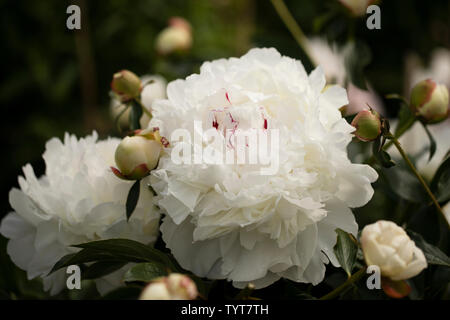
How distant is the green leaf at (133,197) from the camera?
0.31 m

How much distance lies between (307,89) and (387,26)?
0.70 metres

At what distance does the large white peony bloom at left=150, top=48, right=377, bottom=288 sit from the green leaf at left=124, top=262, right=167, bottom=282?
0.02 meters

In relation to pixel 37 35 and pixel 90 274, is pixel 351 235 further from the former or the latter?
pixel 37 35

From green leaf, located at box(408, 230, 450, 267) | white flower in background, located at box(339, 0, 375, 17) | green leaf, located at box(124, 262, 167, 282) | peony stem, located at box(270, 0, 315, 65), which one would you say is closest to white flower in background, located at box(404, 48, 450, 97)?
peony stem, located at box(270, 0, 315, 65)

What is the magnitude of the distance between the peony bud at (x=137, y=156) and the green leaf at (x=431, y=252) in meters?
0.18

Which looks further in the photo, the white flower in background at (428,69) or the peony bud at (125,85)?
the white flower in background at (428,69)

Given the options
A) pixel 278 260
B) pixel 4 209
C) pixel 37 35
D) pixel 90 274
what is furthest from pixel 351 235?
pixel 37 35

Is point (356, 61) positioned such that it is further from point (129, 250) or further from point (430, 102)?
point (129, 250)

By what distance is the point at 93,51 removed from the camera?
1102mm

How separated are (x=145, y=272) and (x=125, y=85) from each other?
0.15 meters

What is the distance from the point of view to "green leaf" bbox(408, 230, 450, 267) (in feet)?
1.03

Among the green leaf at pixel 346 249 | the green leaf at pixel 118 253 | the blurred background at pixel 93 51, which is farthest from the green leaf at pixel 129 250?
the blurred background at pixel 93 51

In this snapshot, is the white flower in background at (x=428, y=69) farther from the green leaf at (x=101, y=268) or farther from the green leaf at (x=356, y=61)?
the green leaf at (x=101, y=268)

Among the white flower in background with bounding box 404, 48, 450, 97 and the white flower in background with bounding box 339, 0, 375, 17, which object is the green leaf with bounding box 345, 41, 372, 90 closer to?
the white flower in background with bounding box 339, 0, 375, 17
